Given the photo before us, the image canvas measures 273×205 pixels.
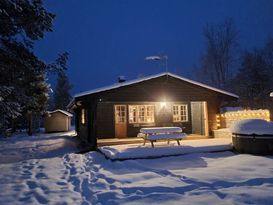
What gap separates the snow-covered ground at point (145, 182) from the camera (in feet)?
17.2

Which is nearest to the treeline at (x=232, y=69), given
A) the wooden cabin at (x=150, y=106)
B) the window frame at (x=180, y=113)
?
the window frame at (x=180, y=113)

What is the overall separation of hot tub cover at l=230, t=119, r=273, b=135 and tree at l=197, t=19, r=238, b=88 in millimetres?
19076

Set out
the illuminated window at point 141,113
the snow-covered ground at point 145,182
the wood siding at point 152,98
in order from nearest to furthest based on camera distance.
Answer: the snow-covered ground at point 145,182 < the wood siding at point 152,98 < the illuminated window at point 141,113

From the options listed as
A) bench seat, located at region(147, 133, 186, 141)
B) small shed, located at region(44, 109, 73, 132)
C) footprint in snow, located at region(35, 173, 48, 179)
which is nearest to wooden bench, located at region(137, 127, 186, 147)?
bench seat, located at region(147, 133, 186, 141)

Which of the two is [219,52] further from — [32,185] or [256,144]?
[32,185]

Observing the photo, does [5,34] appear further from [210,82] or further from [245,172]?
[210,82]

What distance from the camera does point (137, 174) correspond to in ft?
23.9

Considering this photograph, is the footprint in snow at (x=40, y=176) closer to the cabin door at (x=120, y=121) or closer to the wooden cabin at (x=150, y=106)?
the wooden cabin at (x=150, y=106)

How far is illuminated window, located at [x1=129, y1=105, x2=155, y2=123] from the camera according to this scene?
53.7 ft

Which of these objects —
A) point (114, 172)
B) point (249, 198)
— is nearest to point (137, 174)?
point (114, 172)

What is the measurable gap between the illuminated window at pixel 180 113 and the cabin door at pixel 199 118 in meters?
0.46

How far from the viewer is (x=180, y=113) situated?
56.5ft

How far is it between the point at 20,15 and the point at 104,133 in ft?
31.8

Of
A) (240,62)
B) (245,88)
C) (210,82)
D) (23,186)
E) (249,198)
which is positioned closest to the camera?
(249,198)
